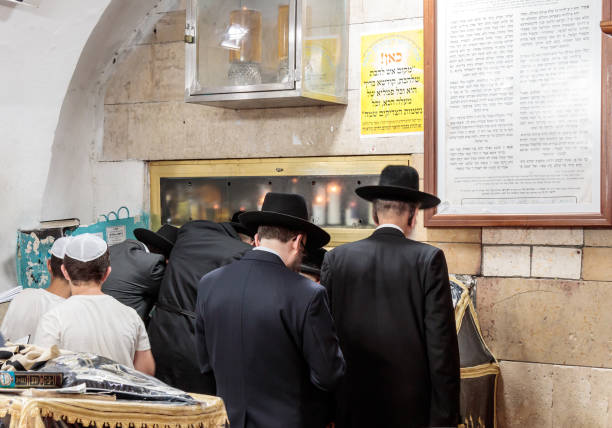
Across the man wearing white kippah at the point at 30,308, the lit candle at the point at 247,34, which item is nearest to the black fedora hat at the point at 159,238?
the man wearing white kippah at the point at 30,308

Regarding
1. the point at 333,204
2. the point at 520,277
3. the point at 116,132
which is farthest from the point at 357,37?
the point at 116,132

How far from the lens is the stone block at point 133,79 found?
4.32m

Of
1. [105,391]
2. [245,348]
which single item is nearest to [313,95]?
[245,348]

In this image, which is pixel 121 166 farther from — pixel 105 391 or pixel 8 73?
pixel 105 391

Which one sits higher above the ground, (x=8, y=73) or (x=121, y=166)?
(x=8, y=73)

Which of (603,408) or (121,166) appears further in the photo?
(121,166)

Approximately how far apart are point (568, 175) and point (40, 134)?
9.91 feet

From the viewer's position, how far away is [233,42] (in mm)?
3717

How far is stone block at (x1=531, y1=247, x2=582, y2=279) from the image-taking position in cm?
338

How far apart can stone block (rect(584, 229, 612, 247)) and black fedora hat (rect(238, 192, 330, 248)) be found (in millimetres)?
1493

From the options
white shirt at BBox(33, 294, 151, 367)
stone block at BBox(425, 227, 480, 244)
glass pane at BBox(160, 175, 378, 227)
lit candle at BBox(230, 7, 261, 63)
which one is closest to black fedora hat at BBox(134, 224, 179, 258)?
glass pane at BBox(160, 175, 378, 227)

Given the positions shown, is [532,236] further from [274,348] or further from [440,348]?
[274,348]

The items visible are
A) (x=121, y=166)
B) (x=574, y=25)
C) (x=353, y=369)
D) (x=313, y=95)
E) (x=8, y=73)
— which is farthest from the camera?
(x=121, y=166)

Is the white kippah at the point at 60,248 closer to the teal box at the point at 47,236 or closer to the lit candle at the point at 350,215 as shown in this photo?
the teal box at the point at 47,236
